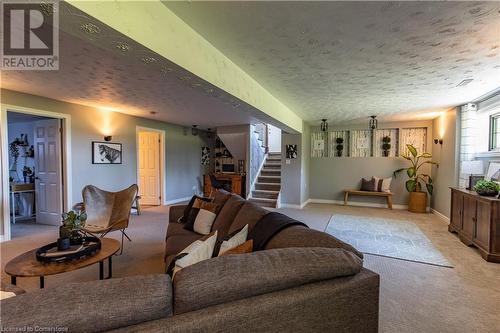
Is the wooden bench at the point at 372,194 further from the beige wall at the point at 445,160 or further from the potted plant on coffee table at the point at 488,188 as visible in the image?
the potted plant on coffee table at the point at 488,188

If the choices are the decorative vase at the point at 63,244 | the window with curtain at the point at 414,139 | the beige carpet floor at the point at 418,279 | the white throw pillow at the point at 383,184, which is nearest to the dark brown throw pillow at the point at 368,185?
the white throw pillow at the point at 383,184

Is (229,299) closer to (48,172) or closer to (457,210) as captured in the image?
(457,210)

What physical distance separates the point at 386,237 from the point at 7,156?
619 cm

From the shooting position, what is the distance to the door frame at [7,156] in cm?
370

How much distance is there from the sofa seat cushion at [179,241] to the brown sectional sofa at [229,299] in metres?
1.38

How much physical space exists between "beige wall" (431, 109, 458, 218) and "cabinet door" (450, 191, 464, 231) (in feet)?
2.26

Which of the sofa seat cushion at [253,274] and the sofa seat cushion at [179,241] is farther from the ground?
the sofa seat cushion at [253,274]

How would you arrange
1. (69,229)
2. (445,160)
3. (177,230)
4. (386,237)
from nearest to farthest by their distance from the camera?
(69,229) < (177,230) < (386,237) < (445,160)

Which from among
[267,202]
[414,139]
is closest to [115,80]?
[267,202]

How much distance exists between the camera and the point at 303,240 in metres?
1.43

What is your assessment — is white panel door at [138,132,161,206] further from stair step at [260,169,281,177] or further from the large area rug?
the large area rug

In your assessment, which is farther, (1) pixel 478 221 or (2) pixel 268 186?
(2) pixel 268 186

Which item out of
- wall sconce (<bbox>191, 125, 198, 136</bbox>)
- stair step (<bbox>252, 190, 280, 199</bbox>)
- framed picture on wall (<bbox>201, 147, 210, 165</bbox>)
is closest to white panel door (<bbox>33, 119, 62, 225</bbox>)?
wall sconce (<bbox>191, 125, 198, 136</bbox>)

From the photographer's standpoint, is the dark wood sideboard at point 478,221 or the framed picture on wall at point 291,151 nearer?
the dark wood sideboard at point 478,221
